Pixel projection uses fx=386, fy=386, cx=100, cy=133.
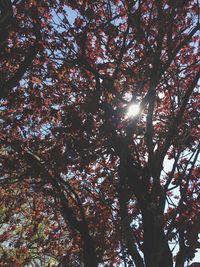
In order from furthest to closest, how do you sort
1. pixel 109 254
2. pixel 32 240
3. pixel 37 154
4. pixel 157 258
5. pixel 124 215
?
pixel 32 240
pixel 109 254
pixel 37 154
pixel 124 215
pixel 157 258

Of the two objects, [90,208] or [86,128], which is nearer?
[86,128]

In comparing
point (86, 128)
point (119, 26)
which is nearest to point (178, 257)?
point (86, 128)

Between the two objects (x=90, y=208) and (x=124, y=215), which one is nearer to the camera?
(x=124, y=215)

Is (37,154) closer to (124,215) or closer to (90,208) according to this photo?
(90,208)

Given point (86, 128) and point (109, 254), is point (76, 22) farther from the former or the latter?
point (109, 254)

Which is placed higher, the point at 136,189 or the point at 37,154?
the point at 37,154

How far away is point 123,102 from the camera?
27.6 feet

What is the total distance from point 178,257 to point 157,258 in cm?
113

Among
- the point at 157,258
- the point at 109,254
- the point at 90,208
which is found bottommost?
the point at 157,258

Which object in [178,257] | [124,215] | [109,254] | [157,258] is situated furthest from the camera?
[109,254]

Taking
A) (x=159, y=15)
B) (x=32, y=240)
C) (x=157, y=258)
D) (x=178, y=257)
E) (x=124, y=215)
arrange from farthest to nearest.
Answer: (x=32, y=240) < (x=159, y=15) < (x=178, y=257) < (x=124, y=215) < (x=157, y=258)

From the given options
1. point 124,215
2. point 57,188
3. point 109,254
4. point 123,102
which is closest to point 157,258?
point 124,215

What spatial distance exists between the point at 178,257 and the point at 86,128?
2922mm

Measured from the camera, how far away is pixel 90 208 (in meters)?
10.9
